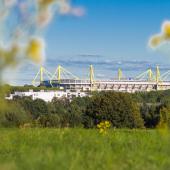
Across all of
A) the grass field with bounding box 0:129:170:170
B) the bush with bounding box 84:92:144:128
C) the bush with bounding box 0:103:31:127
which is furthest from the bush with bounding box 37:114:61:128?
the grass field with bounding box 0:129:170:170

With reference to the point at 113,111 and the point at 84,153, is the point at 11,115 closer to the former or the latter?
the point at 84,153

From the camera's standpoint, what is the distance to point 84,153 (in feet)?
18.4

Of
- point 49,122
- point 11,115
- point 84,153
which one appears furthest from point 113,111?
point 84,153

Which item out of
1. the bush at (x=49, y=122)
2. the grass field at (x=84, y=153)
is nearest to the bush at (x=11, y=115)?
the grass field at (x=84, y=153)

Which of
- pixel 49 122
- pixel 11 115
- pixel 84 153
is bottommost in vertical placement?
pixel 49 122

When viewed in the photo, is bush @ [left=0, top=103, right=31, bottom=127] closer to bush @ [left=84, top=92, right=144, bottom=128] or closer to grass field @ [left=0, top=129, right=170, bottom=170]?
grass field @ [left=0, top=129, right=170, bottom=170]

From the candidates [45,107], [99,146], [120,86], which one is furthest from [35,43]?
[120,86]

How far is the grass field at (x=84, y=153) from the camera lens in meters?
4.72

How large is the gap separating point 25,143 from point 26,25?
3161 mm

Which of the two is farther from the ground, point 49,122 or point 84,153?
point 84,153

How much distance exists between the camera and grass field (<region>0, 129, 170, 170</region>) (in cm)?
472

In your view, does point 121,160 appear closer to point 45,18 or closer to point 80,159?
point 80,159

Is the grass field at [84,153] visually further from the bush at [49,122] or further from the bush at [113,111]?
the bush at [113,111]

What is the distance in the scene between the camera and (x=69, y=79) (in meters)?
156
